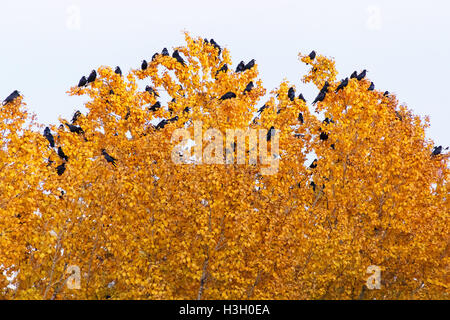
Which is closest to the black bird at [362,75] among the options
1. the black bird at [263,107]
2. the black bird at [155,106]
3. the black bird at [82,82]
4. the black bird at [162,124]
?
the black bird at [263,107]

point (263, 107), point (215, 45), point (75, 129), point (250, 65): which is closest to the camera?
point (75, 129)

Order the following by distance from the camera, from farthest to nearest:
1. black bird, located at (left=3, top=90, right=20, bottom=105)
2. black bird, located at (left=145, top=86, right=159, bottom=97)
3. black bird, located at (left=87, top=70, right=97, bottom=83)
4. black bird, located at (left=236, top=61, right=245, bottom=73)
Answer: black bird, located at (left=236, top=61, right=245, bottom=73)
black bird, located at (left=145, top=86, right=159, bottom=97)
black bird, located at (left=87, top=70, right=97, bottom=83)
black bird, located at (left=3, top=90, right=20, bottom=105)

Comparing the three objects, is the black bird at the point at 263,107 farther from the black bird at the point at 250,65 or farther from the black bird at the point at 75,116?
the black bird at the point at 75,116

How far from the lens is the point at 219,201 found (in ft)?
55.3

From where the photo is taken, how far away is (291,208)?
20.2 m

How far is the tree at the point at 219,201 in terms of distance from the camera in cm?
1694

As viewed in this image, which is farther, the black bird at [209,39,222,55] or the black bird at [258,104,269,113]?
the black bird at [209,39,222,55]

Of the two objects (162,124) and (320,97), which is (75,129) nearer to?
(162,124)

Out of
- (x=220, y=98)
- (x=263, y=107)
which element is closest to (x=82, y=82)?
(x=220, y=98)

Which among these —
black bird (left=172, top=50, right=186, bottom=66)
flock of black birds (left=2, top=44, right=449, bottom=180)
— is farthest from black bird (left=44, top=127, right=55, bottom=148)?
black bird (left=172, top=50, right=186, bottom=66)

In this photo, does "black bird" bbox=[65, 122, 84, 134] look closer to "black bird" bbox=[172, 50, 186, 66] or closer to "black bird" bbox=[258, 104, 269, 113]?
"black bird" bbox=[172, 50, 186, 66]

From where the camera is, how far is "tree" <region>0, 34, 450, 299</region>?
1694cm
